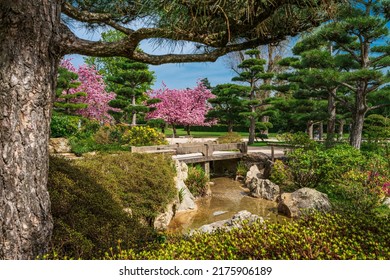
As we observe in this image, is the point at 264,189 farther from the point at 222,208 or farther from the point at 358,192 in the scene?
A: the point at 358,192

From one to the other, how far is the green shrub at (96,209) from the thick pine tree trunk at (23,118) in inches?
13.9

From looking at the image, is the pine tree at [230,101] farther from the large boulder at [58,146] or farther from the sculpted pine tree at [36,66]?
the sculpted pine tree at [36,66]

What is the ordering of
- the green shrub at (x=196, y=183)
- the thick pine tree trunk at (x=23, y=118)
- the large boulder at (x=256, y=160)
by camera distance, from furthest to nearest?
1. the large boulder at (x=256, y=160)
2. the green shrub at (x=196, y=183)
3. the thick pine tree trunk at (x=23, y=118)

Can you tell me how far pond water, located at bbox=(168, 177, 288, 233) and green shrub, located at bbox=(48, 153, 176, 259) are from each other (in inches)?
42.5

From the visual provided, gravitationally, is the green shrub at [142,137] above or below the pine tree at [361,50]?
below

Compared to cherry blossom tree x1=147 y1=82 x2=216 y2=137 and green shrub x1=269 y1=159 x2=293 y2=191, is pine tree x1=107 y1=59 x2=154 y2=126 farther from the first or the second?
green shrub x1=269 y1=159 x2=293 y2=191

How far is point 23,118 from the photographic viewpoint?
104 inches

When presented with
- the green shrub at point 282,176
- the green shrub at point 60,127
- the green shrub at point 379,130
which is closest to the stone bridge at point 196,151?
the green shrub at point 60,127

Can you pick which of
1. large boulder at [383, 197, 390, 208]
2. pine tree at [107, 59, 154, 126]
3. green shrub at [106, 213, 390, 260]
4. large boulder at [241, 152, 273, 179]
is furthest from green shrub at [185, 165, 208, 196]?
pine tree at [107, 59, 154, 126]

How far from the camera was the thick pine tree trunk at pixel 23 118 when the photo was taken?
2611 mm

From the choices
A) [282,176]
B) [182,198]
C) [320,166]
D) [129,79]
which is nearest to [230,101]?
[129,79]

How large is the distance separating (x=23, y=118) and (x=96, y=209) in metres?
1.42

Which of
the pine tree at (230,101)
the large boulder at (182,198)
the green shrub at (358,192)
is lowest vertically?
the large boulder at (182,198)

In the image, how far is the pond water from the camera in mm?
7156
